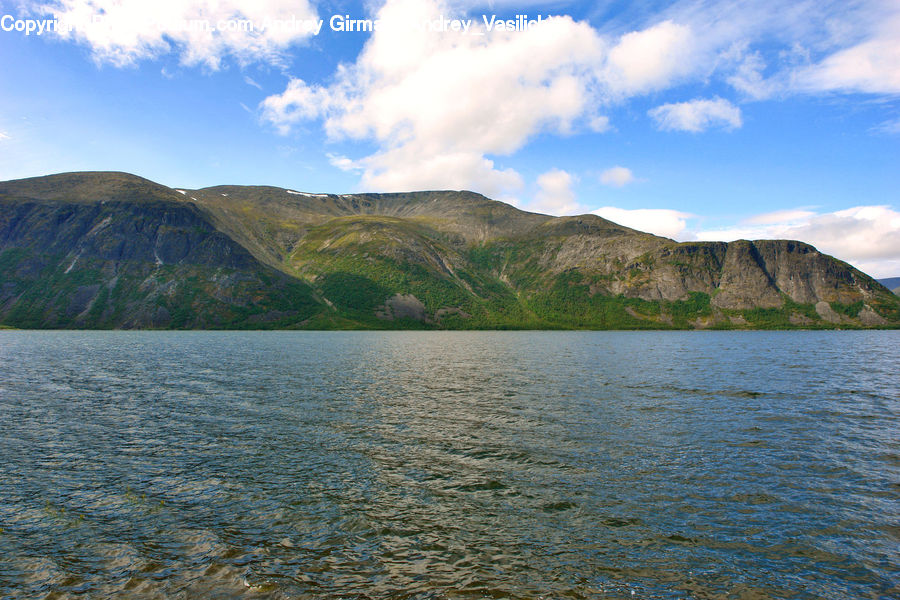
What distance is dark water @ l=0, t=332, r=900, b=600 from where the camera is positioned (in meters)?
14.7

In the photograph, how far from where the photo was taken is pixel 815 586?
1441cm

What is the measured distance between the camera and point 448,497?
21.6 m

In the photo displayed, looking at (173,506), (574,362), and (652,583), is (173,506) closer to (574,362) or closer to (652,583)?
(652,583)

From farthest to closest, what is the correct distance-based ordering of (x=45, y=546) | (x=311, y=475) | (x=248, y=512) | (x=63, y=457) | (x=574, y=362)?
(x=574, y=362) < (x=63, y=457) < (x=311, y=475) < (x=248, y=512) < (x=45, y=546)

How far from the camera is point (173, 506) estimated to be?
2019 cm

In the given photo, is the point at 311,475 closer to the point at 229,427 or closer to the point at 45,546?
the point at 45,546

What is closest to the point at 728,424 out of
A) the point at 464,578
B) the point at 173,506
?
the point at 464,578

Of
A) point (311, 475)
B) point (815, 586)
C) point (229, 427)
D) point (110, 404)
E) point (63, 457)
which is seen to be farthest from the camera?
point (110, 404)

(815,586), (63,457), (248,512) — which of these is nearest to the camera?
(815,586)

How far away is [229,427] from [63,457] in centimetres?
994

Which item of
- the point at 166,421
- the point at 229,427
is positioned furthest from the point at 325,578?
the point at 166,421

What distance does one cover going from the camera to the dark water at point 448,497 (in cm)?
1474

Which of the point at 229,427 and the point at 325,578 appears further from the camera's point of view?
the point at 229,427

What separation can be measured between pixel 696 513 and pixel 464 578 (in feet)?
36.5
